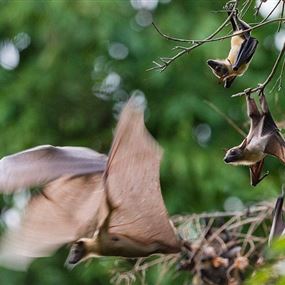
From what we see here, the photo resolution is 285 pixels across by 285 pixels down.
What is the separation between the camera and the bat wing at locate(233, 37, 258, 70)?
73.0 inches

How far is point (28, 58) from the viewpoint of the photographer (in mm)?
7477

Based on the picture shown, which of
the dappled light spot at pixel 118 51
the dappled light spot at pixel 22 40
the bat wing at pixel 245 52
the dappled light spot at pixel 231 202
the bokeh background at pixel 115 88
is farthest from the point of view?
the dappled light spot at pixel 22 40

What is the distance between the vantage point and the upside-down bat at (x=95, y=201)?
1778 millimetres

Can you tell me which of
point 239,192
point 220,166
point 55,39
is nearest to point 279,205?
point 239,192

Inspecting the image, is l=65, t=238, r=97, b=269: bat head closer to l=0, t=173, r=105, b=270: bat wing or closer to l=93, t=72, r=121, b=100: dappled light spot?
l=0, t=173, r=105, b=270: bat wing

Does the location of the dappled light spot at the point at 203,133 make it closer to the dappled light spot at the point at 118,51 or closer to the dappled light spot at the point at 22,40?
the dappled light spot at the point at 118,51

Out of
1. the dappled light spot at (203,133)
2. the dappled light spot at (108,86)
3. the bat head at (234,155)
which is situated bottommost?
the dappled light spot at (203,133)

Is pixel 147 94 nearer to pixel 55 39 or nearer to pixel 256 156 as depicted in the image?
pixel 55 39

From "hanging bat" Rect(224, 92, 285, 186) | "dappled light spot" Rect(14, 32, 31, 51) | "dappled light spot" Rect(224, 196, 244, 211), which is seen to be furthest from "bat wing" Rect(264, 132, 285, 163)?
"dappled light spot" Rect(14, 32, 31, 51)

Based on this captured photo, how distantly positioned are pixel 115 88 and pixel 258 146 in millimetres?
5258

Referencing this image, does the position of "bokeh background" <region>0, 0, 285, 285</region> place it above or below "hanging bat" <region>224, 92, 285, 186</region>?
below

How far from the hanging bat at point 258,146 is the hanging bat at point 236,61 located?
4 cm

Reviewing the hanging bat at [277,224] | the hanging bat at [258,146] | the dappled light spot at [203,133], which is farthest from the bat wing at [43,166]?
the dappled light spot at [203,133]

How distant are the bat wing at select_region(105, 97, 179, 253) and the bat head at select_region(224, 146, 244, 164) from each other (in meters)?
0.11
